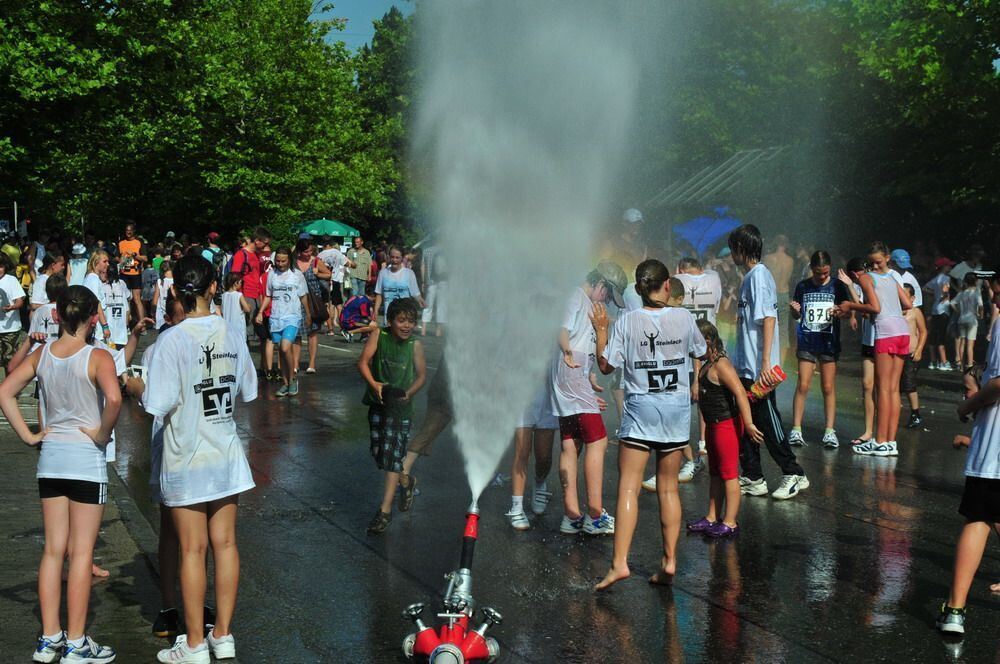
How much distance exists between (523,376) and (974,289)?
13.4 m

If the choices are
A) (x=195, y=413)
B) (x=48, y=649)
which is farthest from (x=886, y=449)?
(x=48, y=649)

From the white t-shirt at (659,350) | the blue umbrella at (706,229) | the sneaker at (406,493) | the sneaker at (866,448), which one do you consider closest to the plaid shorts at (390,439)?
the sneaker at (406,493)

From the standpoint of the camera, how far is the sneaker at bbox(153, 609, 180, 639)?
18.9 feet

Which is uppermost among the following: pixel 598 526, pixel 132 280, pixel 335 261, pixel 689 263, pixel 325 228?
pixel 325 228

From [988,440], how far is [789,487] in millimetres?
3183

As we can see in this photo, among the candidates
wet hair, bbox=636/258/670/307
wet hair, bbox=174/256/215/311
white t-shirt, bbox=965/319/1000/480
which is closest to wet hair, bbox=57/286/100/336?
wet hair, bbox=174/256/215/311

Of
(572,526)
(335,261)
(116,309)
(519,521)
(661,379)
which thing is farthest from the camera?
(335,261)

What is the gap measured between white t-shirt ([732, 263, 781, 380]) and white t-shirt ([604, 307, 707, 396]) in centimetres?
262

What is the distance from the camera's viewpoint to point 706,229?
30234 mm

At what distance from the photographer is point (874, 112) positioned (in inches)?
1053

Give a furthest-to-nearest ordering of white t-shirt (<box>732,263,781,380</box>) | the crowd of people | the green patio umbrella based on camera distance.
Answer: the green patio umbrella < white t-shirt (<box>732,263,781,380</box>) < the crowd of people

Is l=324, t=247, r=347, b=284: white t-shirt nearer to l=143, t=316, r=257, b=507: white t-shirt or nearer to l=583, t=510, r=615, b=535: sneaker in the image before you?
l=583, t=510, r=615, b=535: sneaker

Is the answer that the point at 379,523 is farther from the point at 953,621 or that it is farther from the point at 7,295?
the point at 7,295

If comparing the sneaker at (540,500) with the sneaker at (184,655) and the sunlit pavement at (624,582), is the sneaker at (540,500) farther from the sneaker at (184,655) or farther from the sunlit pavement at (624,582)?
the sneaker at (184,655)
